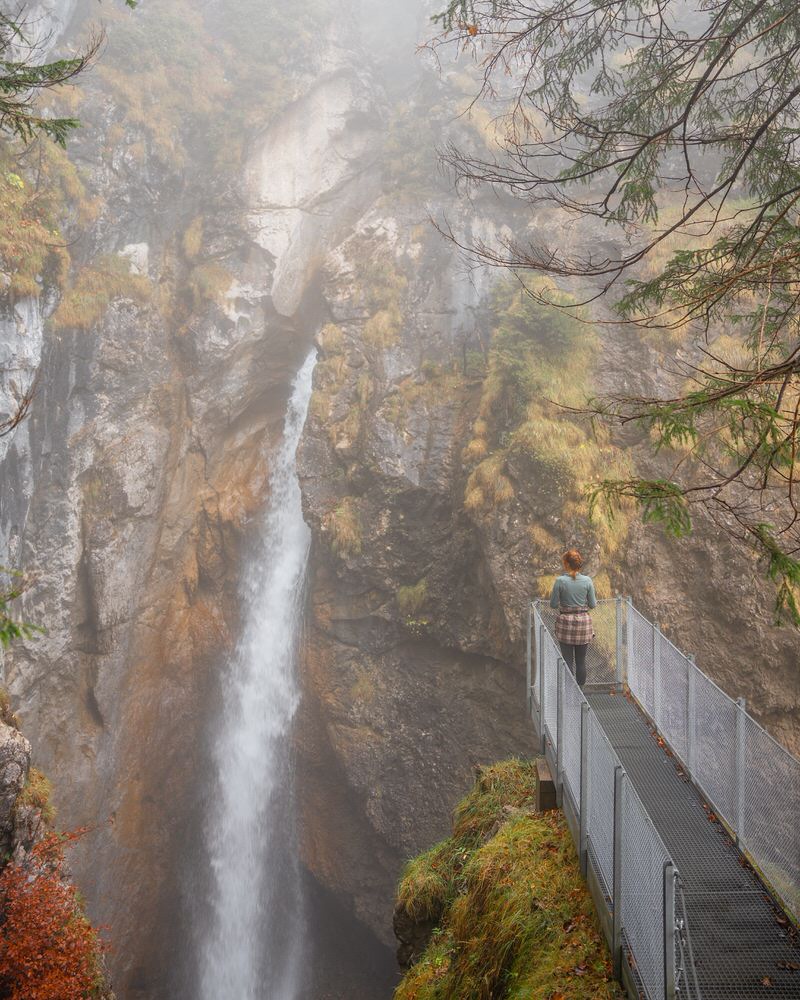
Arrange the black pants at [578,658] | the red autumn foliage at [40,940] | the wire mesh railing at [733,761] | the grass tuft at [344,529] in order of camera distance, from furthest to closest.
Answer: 1. the grass tuft at [344,529]
2. the red autumn foliage at [40,940]
3. the black pants at [578,658]
4. the wire mesh railing at [733,761]

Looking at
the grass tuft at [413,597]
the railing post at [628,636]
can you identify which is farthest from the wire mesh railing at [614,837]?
the grass tuft at [413,597]

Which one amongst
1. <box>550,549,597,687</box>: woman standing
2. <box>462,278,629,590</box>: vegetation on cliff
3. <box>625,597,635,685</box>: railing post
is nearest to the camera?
<box>550,549,597,687</box>: woman standing

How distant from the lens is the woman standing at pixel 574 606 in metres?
7.16

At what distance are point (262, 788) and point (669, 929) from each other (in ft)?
45.8

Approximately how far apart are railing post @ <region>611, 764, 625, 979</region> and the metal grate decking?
442 millimetres

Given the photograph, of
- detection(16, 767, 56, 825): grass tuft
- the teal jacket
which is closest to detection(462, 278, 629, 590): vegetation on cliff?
the teal jacket

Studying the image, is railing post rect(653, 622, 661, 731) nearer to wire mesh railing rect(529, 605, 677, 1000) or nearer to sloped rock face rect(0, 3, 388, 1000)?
wire mesh railing rect(529, 605, 677, 1000)

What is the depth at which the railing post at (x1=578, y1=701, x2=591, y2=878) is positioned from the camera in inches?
197

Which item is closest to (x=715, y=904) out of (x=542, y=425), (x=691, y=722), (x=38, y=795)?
(x=691, y=722)

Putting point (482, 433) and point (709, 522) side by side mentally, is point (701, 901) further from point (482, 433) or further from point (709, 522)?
point (482, 433)

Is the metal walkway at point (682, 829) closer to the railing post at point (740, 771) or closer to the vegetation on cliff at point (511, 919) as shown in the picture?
the railing post at point (740, 771)

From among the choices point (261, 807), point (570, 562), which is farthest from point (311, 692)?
Result: point (570, 562)

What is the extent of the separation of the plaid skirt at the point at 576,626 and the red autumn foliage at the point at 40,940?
7.90 metres

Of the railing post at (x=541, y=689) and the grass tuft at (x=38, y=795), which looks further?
the grass tuft at (x=38, y=795)
